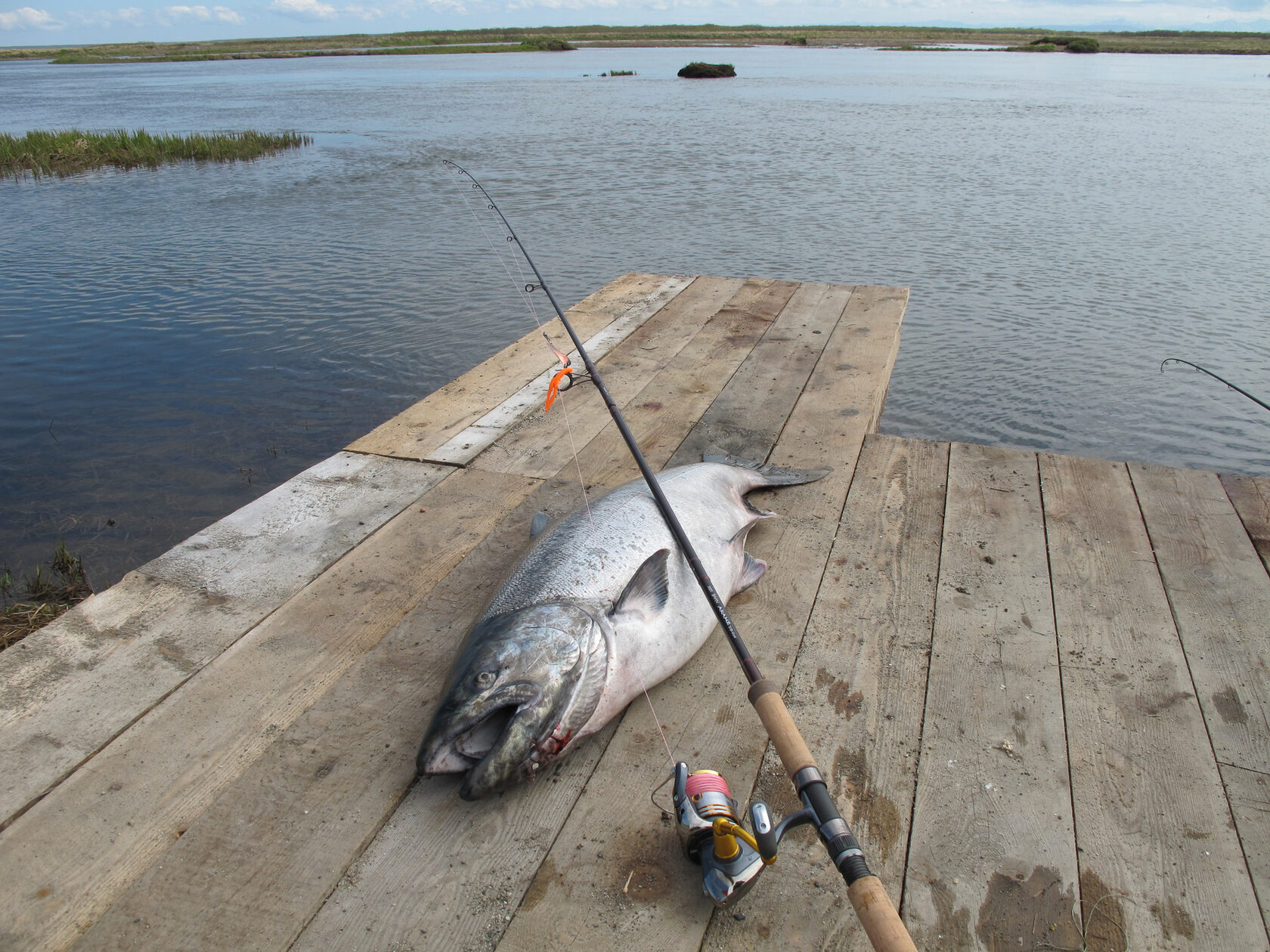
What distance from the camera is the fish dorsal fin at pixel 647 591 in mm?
3006

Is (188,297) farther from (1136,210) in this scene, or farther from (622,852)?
(1136,210)

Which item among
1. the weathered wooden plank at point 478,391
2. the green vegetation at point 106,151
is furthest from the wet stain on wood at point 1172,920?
the green vegetation at point 106,151

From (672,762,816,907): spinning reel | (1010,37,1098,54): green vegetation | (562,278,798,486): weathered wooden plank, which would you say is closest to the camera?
(672,762,816,907): spinning reel

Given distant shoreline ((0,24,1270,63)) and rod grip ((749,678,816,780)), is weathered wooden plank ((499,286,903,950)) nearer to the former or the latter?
rod grip ((749,678,816,780))

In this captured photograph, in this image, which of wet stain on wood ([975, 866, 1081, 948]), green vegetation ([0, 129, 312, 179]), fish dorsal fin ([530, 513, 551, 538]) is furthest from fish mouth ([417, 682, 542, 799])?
green vegetation ([0, 129, 312, 179])

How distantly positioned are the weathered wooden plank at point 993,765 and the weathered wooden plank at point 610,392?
2.28m

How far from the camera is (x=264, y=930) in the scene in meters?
2.18

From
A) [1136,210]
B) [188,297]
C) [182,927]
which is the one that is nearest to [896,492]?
[182,927]

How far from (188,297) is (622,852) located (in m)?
10.7

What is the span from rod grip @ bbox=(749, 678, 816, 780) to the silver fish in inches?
25.2

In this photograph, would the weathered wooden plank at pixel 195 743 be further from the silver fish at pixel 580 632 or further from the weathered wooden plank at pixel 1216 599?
the weathered wooden plank at pixel 1216 599

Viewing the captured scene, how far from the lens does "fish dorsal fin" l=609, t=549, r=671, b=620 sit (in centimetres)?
301

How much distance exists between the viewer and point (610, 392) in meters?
5.82

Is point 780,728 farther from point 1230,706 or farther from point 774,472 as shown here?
point 774,472
